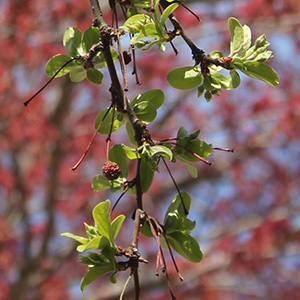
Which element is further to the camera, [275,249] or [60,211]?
[60,211]

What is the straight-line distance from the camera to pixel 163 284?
180 inches

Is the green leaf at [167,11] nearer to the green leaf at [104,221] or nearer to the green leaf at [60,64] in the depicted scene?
the green leaf at [60,64]

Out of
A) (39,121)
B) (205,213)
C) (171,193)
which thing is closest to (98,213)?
(39,121)

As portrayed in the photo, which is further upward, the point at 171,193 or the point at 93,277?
the point at 171,193

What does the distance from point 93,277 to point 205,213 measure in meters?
5.64

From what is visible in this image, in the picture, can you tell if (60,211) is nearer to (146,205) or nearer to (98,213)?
(146,205)

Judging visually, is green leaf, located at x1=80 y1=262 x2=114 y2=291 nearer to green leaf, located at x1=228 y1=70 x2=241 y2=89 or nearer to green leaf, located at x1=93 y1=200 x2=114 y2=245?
green leaf, located at x1=93 y1=200 x2=114 y2=245

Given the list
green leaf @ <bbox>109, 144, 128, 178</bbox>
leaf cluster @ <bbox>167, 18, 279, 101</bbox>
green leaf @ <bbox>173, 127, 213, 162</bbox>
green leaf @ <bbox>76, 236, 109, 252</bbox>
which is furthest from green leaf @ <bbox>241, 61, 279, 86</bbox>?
green leaf @ <bbox>76, 236, 109, 252</bbox>

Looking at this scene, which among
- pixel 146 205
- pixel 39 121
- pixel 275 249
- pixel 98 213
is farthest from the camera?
pixel 146 205

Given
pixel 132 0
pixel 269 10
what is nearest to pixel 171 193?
pixel 269 10

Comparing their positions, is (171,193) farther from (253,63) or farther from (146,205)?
(253,63)

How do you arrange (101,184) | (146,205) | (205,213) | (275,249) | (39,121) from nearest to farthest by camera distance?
1. (101,184)
2. (39,121)
3. (275,249)
4. (146,205)
5. (205,213)

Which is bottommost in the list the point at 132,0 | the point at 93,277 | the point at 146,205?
the point at 93,277

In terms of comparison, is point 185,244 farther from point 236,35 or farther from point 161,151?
point 236,35
